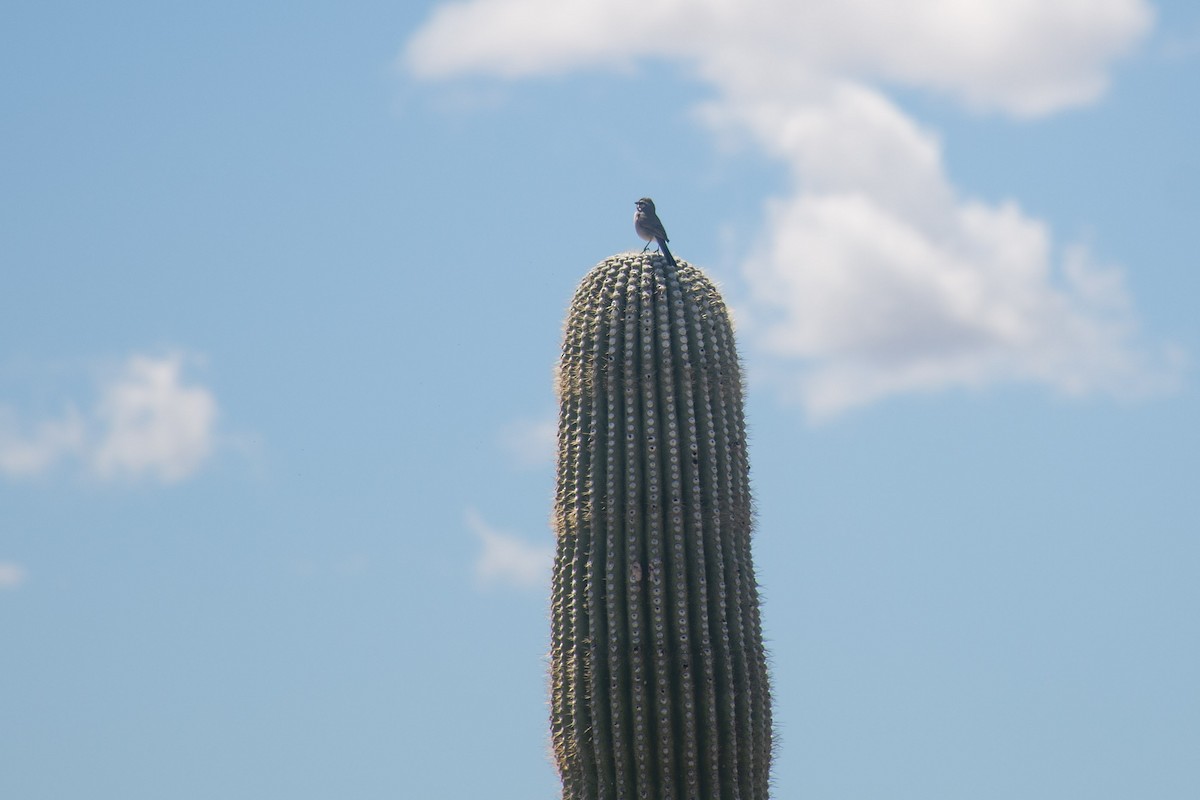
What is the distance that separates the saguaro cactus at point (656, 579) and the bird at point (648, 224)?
165cm

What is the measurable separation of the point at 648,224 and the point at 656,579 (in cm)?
355

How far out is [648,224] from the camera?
59.0 ft

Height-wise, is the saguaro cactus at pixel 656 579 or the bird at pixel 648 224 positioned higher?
the bird at pixel 648 224

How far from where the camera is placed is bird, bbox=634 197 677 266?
58.6ft

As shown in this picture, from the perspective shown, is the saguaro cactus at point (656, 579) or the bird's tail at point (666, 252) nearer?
the saguaro cactus at point (656, 579)

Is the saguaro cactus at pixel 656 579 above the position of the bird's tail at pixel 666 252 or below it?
below

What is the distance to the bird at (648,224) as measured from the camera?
17875 mm

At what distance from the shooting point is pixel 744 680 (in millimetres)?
15891

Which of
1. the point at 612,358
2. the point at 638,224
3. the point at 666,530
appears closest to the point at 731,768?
the point at 666,530

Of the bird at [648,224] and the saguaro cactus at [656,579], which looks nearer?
the saguaro cactus at [656,579]

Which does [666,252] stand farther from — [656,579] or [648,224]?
[656,579]

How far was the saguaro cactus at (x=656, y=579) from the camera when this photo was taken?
1576 cm

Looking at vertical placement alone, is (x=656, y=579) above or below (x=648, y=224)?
below

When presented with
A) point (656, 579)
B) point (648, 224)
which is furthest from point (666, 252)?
point (656, 579)
